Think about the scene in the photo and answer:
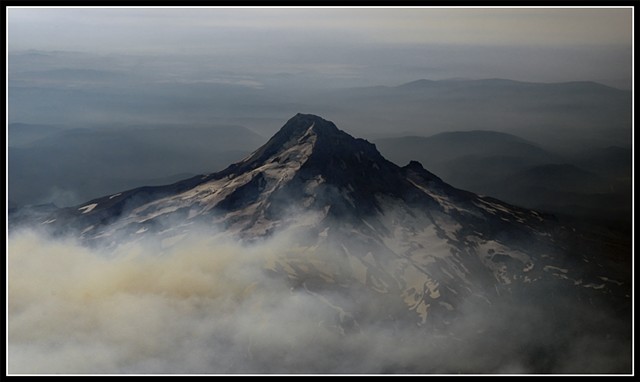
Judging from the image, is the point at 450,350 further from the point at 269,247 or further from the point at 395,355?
the point at 269,247

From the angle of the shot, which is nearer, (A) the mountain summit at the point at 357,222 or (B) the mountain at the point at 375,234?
(B) the mountain at the point at 375,234

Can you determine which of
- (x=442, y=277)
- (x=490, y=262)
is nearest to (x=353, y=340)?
(x=442, y=277)

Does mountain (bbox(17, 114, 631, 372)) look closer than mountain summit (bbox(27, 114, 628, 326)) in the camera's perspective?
Yes

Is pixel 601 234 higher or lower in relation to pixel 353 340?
higher

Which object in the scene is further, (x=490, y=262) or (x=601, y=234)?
(x=490, y=262)
